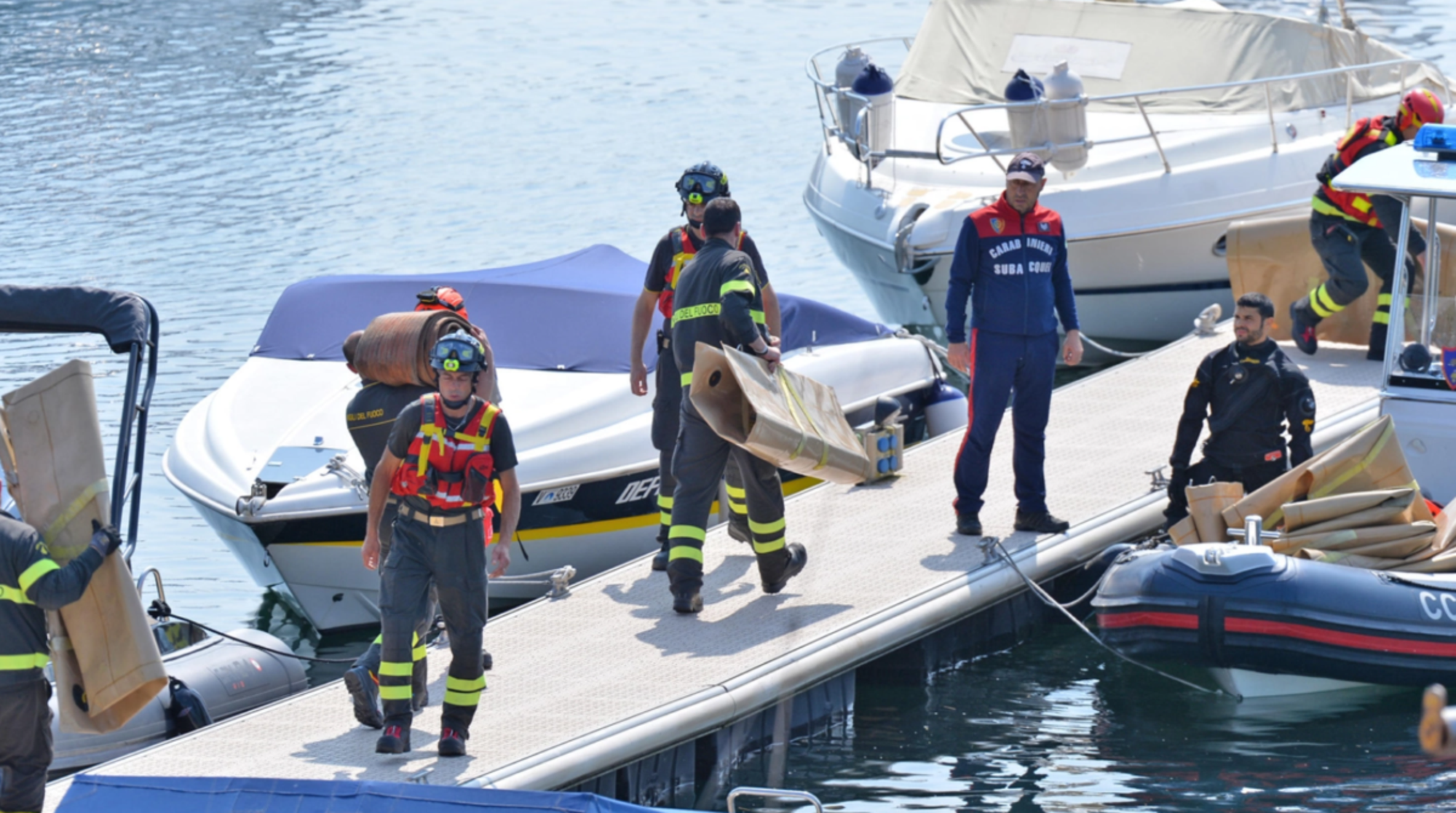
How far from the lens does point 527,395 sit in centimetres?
916

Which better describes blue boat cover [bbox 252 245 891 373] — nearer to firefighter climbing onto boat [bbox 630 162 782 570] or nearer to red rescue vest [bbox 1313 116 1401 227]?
firefighter climbing onto boat [bbox 630 162 782 570]

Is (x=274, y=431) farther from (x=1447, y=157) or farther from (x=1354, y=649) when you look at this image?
(x=1447, y=157)

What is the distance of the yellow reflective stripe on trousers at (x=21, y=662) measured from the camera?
17.0 feet

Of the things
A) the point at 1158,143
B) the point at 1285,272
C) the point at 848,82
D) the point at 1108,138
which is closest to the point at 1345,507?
the point at 1285,272

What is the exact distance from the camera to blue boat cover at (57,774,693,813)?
518cm

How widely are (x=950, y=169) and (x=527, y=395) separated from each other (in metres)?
5.48

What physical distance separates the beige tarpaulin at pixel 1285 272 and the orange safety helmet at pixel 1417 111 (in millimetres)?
989

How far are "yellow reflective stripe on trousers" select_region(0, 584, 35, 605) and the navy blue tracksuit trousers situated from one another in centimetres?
404

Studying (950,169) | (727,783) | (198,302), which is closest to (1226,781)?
(727,783)

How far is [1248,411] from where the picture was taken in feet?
24.9

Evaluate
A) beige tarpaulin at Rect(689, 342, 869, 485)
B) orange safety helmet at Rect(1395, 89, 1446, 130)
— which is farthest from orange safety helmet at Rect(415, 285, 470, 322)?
orange safety helmet at Rect(1395, 89, 1446, 130)

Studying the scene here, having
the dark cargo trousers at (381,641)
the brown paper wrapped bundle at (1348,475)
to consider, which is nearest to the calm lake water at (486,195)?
the brown paper wrapped bundle at (1348,475)

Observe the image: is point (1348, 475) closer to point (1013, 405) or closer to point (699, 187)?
point (1013, 405)

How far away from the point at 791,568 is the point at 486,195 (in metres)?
13.1
